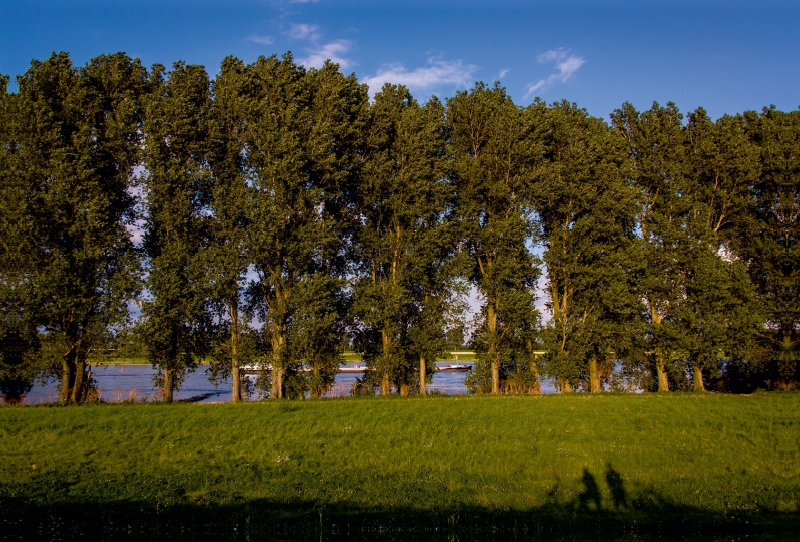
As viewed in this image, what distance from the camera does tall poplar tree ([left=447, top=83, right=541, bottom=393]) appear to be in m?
33.7

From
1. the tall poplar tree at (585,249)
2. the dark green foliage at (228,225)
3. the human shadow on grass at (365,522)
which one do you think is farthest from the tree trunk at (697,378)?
the dark green foliage at (228,225)

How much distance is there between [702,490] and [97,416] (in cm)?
2283

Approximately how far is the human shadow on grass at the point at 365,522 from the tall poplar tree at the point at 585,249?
19.3 m

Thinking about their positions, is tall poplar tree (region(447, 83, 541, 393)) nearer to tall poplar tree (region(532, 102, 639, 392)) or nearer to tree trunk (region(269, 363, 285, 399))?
tall poplar tree (region(532, 102, 639, 392))

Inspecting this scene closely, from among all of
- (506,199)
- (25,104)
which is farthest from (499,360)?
(25,104)

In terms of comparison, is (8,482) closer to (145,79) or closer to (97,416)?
(97,416)

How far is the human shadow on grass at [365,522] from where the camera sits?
12039mm

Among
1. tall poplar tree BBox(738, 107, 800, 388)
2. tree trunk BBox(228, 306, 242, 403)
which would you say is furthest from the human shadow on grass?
tall poplar tree BBox(738, 107, 800, 388)

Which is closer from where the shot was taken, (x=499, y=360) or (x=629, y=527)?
(x=629, y=527)

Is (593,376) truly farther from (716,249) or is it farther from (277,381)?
(277,381)

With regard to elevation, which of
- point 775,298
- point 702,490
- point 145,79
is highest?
point 145,79

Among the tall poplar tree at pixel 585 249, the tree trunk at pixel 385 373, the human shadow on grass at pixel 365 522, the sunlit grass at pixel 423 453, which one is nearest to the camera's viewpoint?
the human shadow on grass at pixel 365 522

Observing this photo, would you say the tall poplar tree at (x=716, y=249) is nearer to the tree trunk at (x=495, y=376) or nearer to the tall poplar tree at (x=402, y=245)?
the tree trunk at (x=495, y=376)

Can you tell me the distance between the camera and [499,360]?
111 ft
